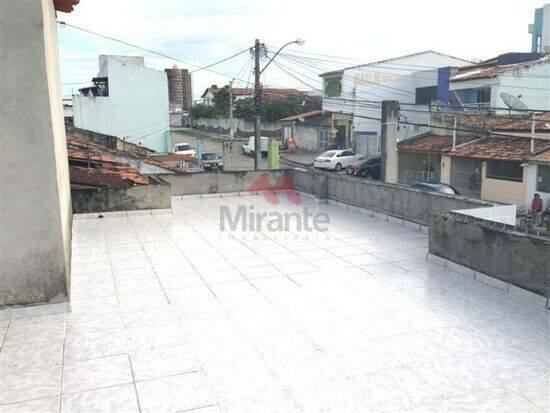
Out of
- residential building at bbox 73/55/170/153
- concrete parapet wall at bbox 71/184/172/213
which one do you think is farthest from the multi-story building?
concrete parapet wall at bbox 71/184/172/213

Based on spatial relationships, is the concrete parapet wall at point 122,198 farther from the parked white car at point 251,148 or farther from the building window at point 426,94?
the building window at point 426,94

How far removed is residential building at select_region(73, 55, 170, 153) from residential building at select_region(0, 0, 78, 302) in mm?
27664

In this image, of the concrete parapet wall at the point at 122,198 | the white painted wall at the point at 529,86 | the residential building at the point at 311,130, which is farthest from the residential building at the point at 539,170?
the residential building at the point at 311,130

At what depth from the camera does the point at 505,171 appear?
2175 cm

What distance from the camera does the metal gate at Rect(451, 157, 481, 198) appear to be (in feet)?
77.2

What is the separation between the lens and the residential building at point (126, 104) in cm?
3231

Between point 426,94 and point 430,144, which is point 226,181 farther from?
point 426,94

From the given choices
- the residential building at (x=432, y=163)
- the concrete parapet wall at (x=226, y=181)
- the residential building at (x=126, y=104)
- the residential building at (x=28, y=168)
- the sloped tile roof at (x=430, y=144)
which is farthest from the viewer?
the residential building at (x=126, y=104)

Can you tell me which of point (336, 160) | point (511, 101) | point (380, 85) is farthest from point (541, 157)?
point (380, 85)

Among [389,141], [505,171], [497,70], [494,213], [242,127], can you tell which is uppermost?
[497,70]

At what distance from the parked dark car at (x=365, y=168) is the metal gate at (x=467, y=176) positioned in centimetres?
499

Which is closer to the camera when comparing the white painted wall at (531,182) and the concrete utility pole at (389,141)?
the concrete utility pole at (389,141)

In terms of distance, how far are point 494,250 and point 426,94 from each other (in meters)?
32.3

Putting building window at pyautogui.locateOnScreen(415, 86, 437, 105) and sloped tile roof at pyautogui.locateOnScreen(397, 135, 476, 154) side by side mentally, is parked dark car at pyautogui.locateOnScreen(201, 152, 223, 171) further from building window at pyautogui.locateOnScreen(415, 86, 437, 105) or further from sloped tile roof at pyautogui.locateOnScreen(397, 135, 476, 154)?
building window at pyautogui.locateOnScreen(415, 86, 437, 105)
